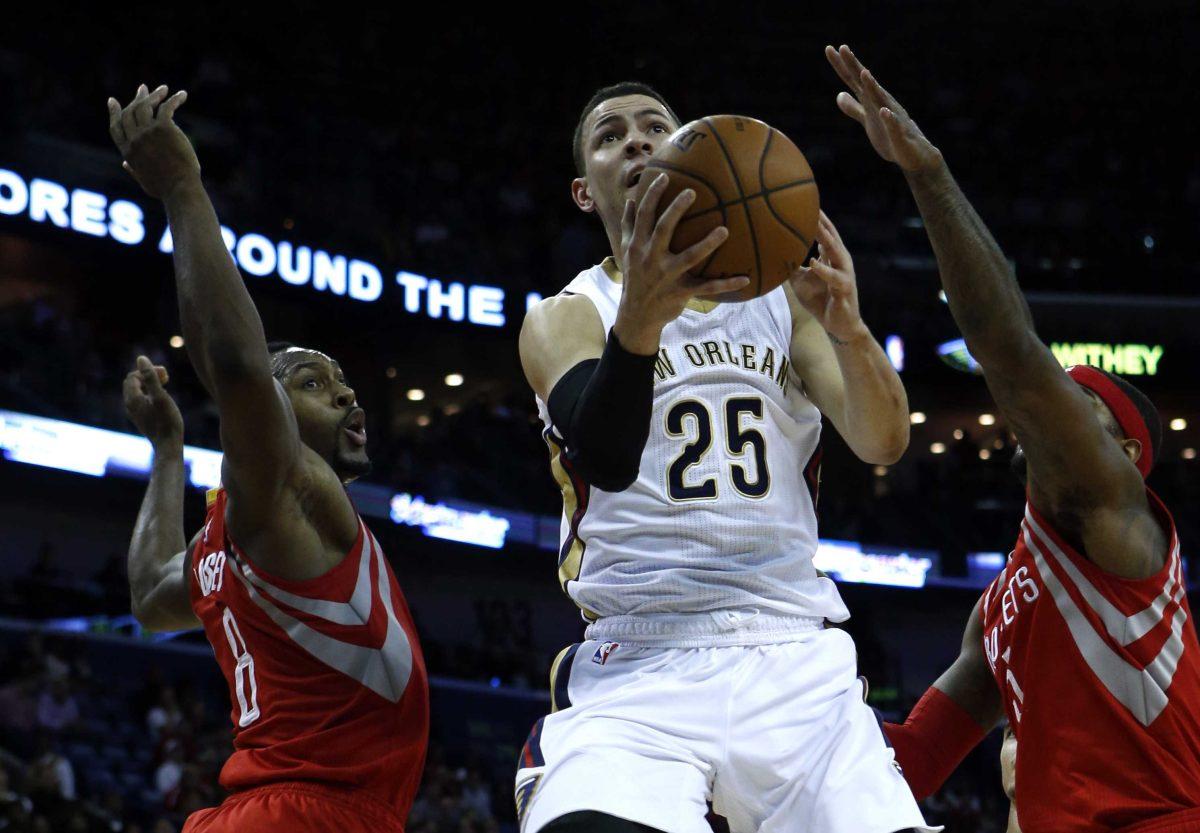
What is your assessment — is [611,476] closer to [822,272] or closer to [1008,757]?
[822,272]

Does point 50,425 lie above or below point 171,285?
below

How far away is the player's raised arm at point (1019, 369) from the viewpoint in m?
3.25

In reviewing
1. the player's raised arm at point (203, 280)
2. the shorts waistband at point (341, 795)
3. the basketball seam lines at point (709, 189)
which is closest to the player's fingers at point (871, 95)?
the basketball seam lines at point (709, 189)

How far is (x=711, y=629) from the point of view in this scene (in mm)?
3123

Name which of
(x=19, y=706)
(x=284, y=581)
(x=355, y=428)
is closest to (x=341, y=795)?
(x=284, y=581)

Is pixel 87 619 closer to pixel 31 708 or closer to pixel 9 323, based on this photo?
pixel 31 708

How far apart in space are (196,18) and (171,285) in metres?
4.52

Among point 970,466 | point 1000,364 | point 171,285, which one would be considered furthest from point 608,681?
point 970,466

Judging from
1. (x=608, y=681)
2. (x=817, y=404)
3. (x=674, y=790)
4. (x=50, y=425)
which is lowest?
(x=674, y=790)

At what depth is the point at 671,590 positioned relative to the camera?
3.14m

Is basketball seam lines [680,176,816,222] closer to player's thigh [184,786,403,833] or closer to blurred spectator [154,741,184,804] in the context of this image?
player's thigh [184,786,403,833]

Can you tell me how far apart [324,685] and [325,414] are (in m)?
0.78

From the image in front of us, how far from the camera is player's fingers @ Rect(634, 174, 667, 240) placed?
8.92 ft

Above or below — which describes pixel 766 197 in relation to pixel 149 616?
above
